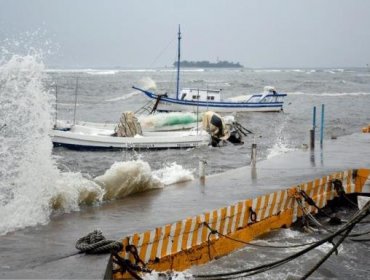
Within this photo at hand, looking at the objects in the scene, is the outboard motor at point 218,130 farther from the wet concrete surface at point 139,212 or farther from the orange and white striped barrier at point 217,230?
the orange and white striped barrier at point 217,230

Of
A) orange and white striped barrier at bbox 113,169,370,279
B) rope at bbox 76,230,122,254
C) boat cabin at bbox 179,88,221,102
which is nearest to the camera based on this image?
rope at bbox 76,230,122,254

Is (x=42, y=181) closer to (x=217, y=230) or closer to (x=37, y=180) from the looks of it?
(x=37, y=180)

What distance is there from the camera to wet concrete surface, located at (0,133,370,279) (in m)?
6.17

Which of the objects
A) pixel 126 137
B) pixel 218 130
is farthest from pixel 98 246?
pixel 218 130

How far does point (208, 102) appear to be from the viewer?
Result: 136 ft

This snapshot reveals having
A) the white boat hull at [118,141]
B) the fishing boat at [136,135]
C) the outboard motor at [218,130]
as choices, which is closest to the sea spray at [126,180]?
the fishing boat at [136,135]

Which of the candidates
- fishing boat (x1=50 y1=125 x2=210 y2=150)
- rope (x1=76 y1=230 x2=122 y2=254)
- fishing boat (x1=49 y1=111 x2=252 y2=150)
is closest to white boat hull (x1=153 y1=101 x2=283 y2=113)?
fishing boat (x1=49 y1=111 x2=252 y2=150)

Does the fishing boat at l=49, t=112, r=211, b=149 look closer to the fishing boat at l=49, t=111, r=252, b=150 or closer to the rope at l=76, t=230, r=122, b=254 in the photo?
the fishing boat at l=49, t=111, r=252, b=150

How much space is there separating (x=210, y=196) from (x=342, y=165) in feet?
16.5

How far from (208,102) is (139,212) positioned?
32795mm

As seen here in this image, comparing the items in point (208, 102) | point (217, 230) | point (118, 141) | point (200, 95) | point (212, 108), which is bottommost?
point (217, 230)

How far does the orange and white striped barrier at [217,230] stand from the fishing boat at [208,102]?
27444mm

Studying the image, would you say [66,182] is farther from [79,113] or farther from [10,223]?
[79,113]

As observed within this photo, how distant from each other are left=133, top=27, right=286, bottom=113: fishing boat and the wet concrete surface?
24609mm
